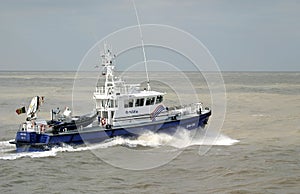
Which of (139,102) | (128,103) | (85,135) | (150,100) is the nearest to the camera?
(85,135)

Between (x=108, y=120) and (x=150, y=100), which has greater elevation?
(x=150, y=100)

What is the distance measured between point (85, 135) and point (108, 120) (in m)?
2.01

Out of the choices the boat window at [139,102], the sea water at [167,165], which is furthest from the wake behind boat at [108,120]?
the sea water at [167,165]

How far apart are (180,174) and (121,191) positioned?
3.22 m

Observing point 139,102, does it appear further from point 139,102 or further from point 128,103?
point 128,103

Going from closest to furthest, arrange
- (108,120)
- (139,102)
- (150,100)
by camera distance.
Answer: (108,120), (139,102), (150,100)

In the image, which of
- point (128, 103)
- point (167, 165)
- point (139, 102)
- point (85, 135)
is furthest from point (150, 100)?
point (167, 165)

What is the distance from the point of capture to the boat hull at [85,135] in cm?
2380

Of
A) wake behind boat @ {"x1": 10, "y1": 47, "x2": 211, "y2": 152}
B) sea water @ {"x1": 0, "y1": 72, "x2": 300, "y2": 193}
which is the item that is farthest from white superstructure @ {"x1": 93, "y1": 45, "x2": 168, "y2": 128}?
sea water @ {"x1": 0, "y1": 72, "x2": 300, "y2": 193}

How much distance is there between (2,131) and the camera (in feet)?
105

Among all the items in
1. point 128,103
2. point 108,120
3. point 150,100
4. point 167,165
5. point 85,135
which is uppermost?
point 150,100

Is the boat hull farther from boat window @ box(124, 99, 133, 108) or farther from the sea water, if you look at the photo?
boat window @ box(124, 99, 133, 108)

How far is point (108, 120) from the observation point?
2633cm

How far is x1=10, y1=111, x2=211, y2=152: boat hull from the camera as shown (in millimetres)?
23797
